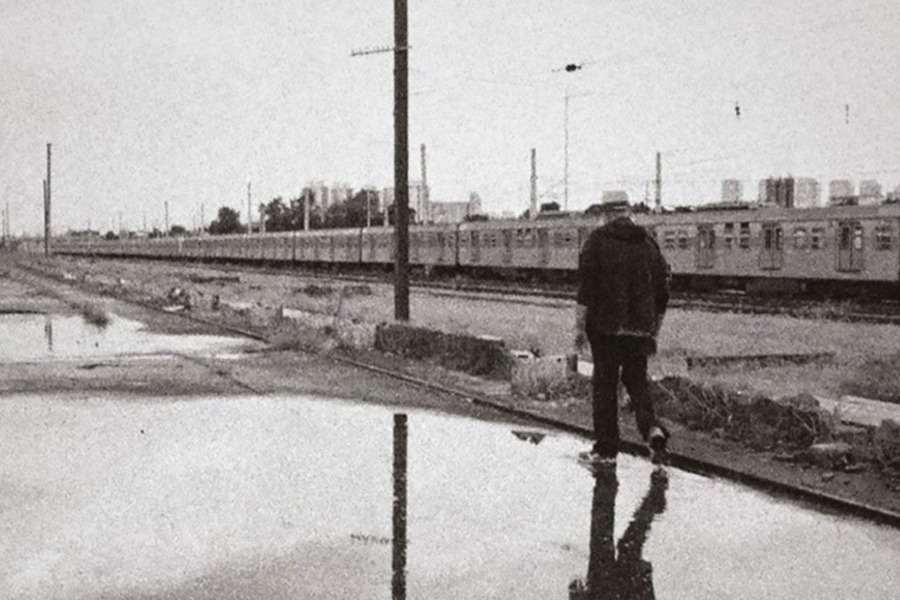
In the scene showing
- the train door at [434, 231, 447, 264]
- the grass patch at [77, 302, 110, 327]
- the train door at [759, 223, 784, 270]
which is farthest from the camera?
the train door at [434, 231, 447, 264]

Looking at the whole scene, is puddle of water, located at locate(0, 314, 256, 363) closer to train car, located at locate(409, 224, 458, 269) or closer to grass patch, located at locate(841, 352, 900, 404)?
grass patch, located at locate(841, 352, 900, 404)

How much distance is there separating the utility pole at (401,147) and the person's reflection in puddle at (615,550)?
29.1 feet

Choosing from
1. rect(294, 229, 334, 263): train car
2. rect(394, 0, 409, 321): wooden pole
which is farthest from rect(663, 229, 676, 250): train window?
rect(294, 229, 334, 263): train car

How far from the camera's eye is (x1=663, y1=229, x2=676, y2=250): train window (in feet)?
110

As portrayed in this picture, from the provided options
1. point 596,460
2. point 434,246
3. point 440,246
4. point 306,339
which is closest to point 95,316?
point 306,339

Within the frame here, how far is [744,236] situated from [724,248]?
3.19 ft

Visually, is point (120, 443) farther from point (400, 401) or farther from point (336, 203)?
point (336, 203)

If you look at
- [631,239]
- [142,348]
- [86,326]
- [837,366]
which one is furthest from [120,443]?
[86,326]

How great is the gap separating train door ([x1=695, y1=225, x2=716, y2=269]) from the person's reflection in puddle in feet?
86.6

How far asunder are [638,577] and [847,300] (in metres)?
25.6

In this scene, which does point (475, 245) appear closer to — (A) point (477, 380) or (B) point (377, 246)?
(B) point (377, 246)

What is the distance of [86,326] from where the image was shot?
62.3ft

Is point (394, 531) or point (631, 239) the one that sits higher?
point (631, 239)

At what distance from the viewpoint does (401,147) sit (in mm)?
15172
